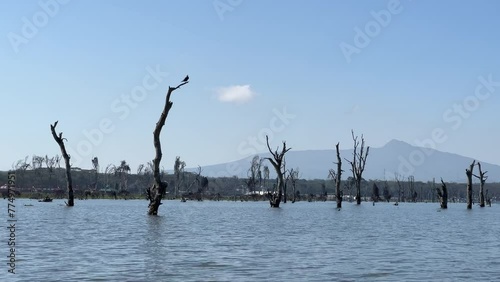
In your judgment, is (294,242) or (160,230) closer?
(294,242)

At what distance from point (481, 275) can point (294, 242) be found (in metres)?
9.78

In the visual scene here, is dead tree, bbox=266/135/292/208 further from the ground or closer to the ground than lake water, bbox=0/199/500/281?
further from the ground

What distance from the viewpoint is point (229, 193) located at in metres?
199

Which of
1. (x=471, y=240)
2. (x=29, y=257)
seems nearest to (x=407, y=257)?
(x=471, y=240)

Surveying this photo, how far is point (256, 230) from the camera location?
32844mm

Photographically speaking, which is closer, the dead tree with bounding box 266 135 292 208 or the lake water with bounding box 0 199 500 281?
the lake water with bounding box 0 199 500 281

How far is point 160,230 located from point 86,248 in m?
9.72

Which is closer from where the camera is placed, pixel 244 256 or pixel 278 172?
pixel 244 256

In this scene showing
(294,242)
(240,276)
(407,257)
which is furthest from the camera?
(294,242)

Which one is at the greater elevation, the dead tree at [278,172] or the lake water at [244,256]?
the dead tree at [278,172]

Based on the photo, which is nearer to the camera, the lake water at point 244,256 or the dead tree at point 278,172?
the lake water at point 244,256

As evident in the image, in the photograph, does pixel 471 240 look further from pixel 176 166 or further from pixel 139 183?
pixel 139 183

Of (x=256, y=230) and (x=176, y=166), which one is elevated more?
(x=176, y=166)

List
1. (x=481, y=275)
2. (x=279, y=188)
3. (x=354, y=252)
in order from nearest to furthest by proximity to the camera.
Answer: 1. (x=481, y=275)
2. (x=354, y=252)
3. (x=279, y=188)
